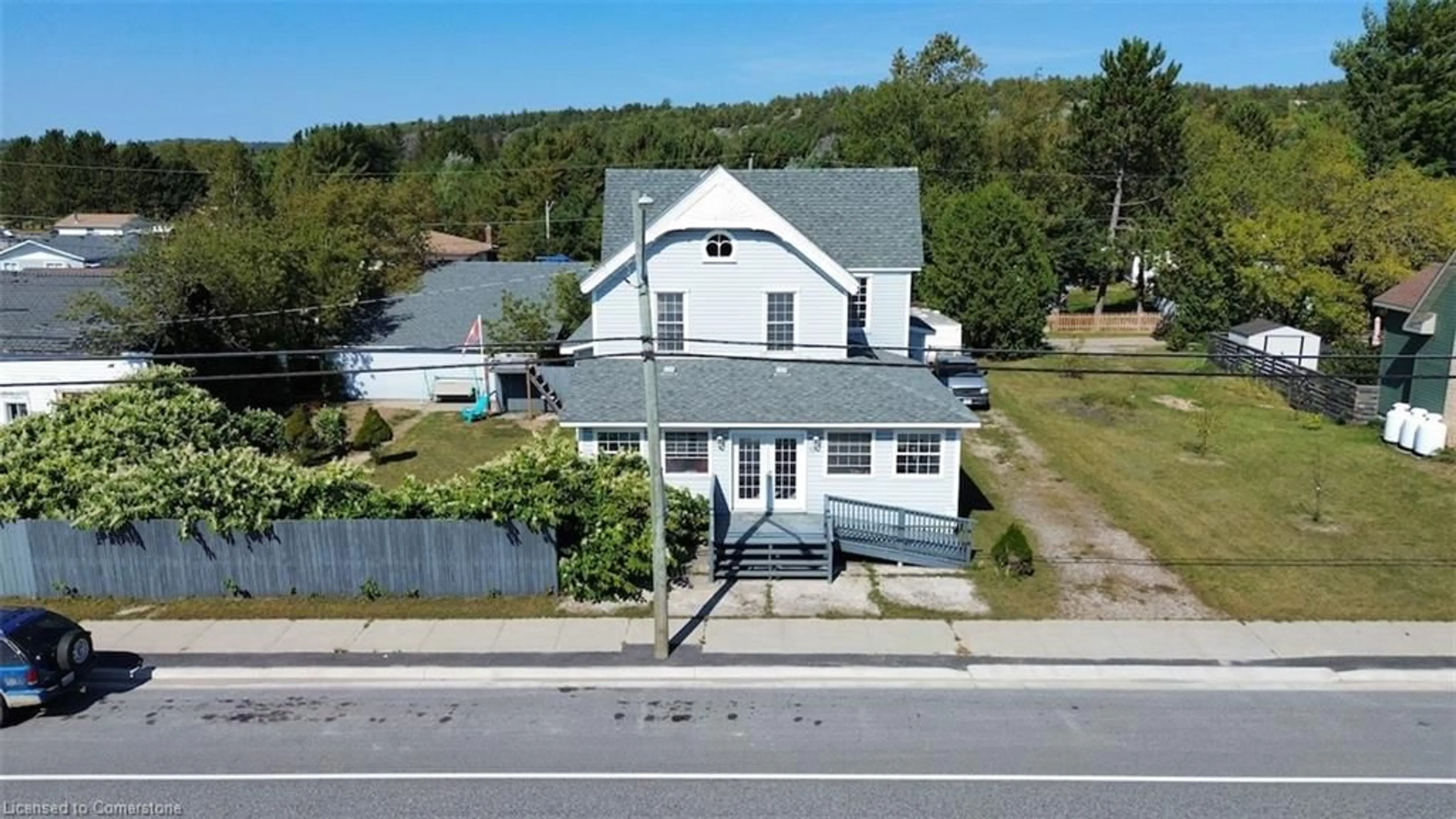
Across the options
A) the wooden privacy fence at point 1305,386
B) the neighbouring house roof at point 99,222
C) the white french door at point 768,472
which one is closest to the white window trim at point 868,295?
the white french door at point 768,472

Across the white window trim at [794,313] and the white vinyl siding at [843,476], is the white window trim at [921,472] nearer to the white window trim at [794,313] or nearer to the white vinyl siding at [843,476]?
the white vinyl siding at [843,476]

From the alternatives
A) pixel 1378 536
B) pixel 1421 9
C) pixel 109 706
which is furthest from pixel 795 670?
pixel 1421 9

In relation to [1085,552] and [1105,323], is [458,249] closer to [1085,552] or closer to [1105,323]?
[1105,323]

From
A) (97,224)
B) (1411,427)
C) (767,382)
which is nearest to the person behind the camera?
(767,382)

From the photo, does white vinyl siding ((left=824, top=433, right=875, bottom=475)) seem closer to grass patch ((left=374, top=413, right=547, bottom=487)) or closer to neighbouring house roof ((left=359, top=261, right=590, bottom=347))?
grass patch ((left=374, top=413, right=547, bottom=487))

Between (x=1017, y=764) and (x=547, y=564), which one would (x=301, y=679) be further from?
(x=1017, y=764)

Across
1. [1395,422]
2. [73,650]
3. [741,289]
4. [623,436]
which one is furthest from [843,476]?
[1395,422]

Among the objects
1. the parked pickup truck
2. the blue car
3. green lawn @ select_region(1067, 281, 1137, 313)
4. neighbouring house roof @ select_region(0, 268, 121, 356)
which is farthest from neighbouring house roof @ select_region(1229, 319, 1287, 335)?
neighbouring house roof @ select_region(0, 268, 121, 356)
